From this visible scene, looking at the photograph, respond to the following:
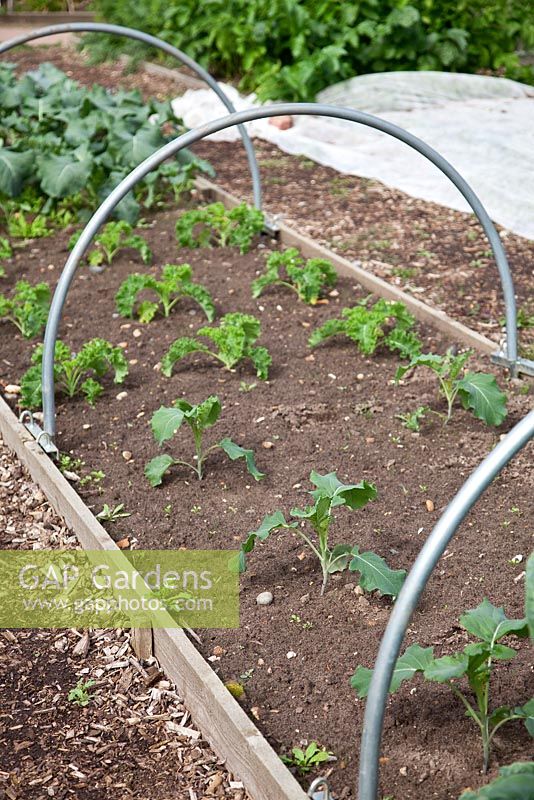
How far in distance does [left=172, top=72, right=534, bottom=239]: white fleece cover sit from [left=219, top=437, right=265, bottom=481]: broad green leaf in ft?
9.64

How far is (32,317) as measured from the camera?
4617 millimetres

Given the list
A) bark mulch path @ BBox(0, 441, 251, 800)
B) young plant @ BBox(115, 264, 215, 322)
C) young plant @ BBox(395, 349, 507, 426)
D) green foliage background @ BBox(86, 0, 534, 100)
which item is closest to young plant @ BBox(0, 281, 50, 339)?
young plant @ BBox(115, 264, 215, 322)

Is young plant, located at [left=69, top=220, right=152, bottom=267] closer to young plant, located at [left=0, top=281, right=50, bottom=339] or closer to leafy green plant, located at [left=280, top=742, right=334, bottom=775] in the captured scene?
young plant, located at [left=0, top=281, right=50, bottom=339]

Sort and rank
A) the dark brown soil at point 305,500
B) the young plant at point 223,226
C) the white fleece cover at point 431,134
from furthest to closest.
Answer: the white fleece cover at point 431,134, the young plant at point 223,226, the dark brown soil at point 305,500

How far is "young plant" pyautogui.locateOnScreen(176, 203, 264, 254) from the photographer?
18.2 feet

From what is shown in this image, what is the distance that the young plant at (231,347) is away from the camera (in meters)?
4.16

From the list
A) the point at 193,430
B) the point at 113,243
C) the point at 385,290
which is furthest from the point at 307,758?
the point at 113,243

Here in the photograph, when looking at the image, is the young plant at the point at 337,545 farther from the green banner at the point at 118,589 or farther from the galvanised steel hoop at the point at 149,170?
the galvanised steel hoop at the point at 149,170

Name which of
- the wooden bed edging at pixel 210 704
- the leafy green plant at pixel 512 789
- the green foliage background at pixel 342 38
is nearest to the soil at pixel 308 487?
the wooden bed edging at pixel 210 704

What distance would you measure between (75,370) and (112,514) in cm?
93

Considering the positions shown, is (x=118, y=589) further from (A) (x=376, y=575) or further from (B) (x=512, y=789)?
(B) (x=512, y=789)

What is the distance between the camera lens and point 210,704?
2543mm

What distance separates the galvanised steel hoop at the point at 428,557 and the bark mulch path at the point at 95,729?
71cm

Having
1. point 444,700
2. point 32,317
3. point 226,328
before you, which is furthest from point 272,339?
point 444,700
